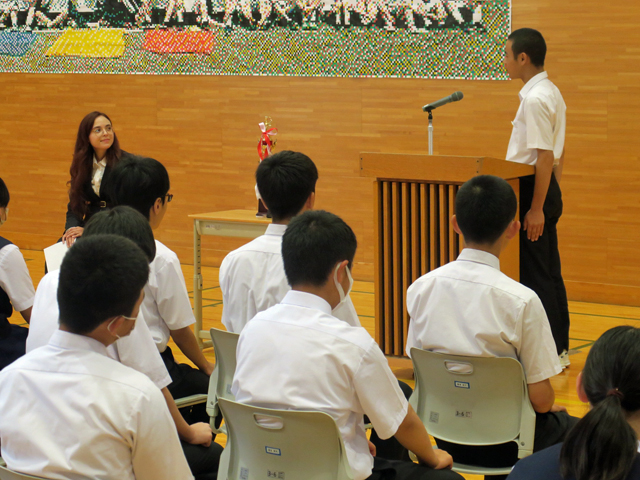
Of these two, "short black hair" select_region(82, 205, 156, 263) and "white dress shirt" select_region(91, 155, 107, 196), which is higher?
"short black hair" select_region(82, 205, 156, 263)

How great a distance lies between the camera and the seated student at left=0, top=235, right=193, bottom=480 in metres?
1.45

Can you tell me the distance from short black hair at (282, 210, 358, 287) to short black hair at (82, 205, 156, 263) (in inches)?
18.2

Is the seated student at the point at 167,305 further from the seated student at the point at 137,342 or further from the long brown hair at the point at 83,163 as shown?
the long brown hair at the point at 83,163

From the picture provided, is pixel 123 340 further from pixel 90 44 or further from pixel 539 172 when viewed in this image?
pixel 90 44

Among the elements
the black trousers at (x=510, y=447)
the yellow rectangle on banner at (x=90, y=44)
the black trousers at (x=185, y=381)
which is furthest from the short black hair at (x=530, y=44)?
the yellow rectangle on banner at (x=90, y=44)

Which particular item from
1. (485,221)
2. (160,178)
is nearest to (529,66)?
(485,221)

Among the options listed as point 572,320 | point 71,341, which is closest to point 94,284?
point 71,341

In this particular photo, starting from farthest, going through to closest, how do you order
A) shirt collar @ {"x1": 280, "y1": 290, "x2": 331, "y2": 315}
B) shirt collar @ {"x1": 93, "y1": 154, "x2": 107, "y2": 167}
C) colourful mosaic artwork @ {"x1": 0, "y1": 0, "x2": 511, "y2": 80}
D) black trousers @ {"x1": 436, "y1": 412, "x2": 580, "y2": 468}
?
colourful mosaic artwork @ {"x1": 0, "y1": 0, "x2": 511, "y2": 80}
shirt collar @ {"x1": 93, "y1": 154, "x2": 107, "y2": 167}
black trousers @ {"x1": 436, "y1": 412, "x2": 580, "y2": 468}
shirt collar @ {"x1": 280, "y1": 290, "x2": 331, "y2": 315}

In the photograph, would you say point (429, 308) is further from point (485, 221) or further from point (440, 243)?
point (440, 243)

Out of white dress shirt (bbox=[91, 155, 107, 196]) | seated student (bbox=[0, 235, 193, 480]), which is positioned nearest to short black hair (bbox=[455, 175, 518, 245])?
seated student (bbox=[0, 235, 193, 480])

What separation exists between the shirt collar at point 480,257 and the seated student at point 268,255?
583 millimetres

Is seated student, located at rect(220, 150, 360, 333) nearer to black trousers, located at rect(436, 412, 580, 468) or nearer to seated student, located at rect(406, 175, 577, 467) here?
seated student, located at rect(406, 175, 577, 467)

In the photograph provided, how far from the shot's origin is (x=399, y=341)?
3.89m

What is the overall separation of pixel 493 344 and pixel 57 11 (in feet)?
21.2
